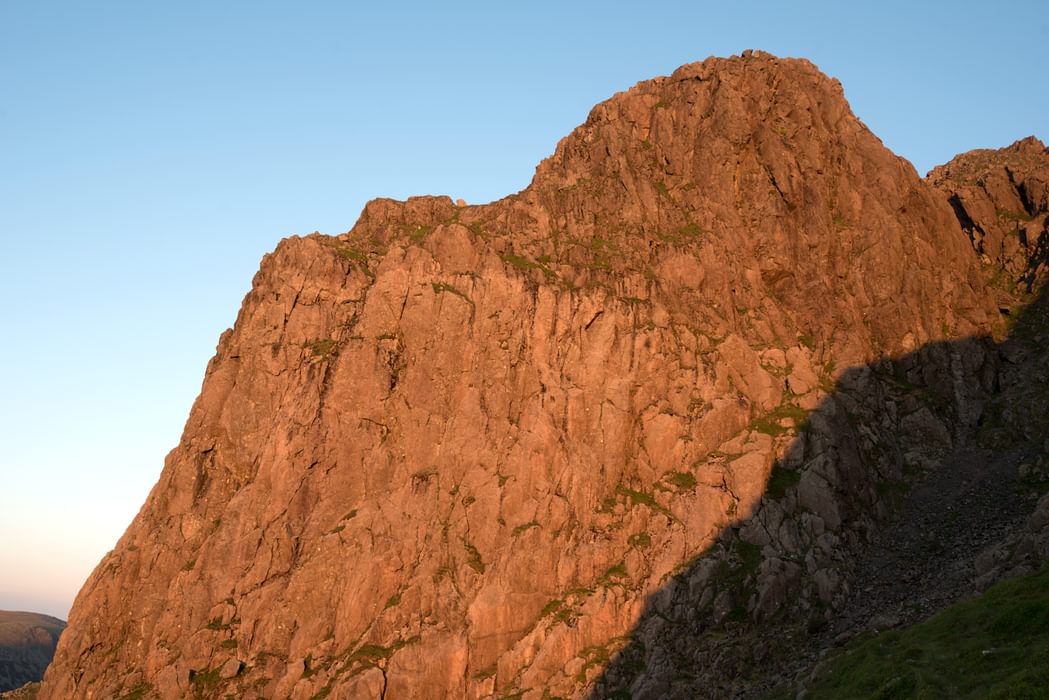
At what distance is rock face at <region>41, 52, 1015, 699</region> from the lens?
83.9 metres

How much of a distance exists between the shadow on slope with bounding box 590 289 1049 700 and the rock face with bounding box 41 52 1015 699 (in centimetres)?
39

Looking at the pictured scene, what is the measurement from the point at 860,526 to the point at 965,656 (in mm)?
30546

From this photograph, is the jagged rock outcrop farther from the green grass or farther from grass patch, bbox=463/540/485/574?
grass patch, bbox=463/540/485/574

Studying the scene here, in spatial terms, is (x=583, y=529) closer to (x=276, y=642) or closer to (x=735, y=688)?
(x=735, y=688)

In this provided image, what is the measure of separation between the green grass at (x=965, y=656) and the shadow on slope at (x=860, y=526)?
22.9 ft

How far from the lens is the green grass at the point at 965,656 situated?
50.1m

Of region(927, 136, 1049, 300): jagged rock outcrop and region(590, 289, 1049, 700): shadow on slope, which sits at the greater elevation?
region(927, 136, 1049, 300): jagged rock outcrop

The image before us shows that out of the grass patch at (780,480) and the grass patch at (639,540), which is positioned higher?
the grass patch at (780,480)

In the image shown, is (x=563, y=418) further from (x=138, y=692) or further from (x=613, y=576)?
(x=138, y=692)

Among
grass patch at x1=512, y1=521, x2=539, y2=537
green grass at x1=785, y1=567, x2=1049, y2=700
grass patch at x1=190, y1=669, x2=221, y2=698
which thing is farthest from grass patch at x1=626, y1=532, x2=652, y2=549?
grass patch at x1=190, y1=669, x2=221, y2=698

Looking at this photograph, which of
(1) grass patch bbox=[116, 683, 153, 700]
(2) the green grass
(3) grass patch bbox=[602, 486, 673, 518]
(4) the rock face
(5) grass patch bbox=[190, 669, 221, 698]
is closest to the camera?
(2) the green grass

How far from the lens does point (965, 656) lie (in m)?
56.4

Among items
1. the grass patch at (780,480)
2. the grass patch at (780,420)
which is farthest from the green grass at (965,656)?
the grass patch at (780,420)

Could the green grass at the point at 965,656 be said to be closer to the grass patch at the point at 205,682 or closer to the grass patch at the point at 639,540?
the grass patch at the point at 639,540
